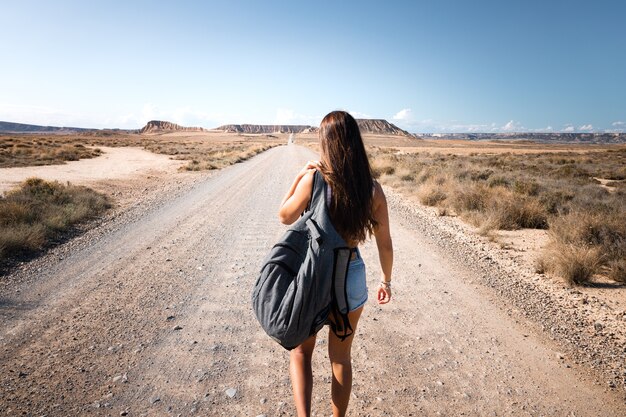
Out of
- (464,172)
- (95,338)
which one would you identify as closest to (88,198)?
(95,338)

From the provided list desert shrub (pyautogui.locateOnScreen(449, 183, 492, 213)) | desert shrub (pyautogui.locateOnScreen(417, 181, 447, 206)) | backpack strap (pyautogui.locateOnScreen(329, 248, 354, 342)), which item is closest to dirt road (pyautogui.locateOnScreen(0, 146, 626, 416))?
backpack strap (pyautogui.locateOnScreen(329, 248, 354, 342))

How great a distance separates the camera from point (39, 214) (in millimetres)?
7793

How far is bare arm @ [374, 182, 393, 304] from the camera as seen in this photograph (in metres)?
2.02

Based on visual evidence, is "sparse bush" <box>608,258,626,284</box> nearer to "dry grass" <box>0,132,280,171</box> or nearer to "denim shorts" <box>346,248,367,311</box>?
"denim shorts" <box>346,248,367,311</box>

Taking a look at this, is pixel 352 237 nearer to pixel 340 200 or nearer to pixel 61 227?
pixel 340 200

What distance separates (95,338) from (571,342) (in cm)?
491

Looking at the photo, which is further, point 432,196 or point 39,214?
point 432,196

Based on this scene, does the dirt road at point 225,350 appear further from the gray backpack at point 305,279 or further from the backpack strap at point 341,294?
the gray backpack at point 305,279

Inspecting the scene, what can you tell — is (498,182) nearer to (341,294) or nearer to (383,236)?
(383,236)

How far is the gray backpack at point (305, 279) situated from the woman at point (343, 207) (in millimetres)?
76

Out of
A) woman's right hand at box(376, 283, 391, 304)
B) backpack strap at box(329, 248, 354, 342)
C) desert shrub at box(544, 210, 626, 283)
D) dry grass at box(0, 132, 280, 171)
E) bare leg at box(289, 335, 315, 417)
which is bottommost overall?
dry grass at box(0, 132, 280, 171)

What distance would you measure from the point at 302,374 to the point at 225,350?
1.62 metres

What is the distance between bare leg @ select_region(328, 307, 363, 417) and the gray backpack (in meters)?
0.22

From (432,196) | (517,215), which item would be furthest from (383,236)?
(432,196)
